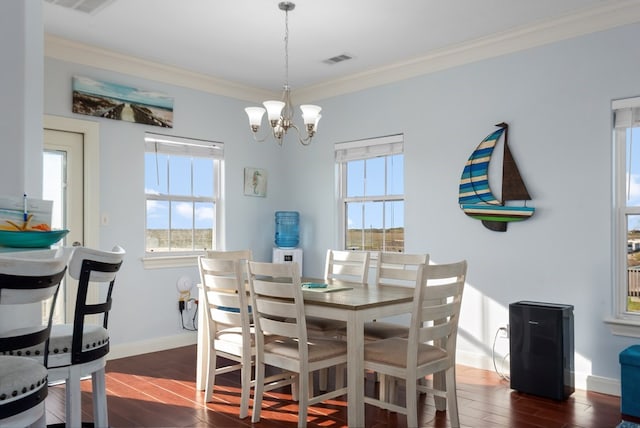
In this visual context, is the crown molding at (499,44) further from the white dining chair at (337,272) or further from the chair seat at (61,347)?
the chair seat at (61,347)

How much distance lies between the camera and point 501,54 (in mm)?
4109

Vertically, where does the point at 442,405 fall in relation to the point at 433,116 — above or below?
below

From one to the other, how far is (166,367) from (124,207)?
57.2 inches

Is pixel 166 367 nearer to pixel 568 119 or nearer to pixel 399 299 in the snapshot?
pixel 399 299

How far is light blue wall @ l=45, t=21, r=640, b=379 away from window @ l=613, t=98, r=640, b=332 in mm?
77

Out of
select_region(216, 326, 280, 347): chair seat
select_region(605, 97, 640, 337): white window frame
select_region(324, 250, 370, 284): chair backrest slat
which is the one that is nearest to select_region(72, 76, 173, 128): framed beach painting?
select_region(324, 250, 370, 284): chair backrest slat

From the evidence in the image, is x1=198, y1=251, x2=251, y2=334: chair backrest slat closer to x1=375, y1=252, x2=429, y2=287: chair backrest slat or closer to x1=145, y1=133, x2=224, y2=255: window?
x1=375, y1=252, x2=429, y2=287: chair backrest slat

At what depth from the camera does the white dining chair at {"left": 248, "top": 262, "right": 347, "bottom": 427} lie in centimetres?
276

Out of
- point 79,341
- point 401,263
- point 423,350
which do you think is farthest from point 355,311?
point 79,341

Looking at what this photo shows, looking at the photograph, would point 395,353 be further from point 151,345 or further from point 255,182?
point 255,182

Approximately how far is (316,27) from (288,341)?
231cm

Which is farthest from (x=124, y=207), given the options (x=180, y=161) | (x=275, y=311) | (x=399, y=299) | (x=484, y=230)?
(x=484, y=230)

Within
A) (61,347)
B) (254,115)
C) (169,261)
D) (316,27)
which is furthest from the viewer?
(169,261)

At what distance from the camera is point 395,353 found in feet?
9.09
